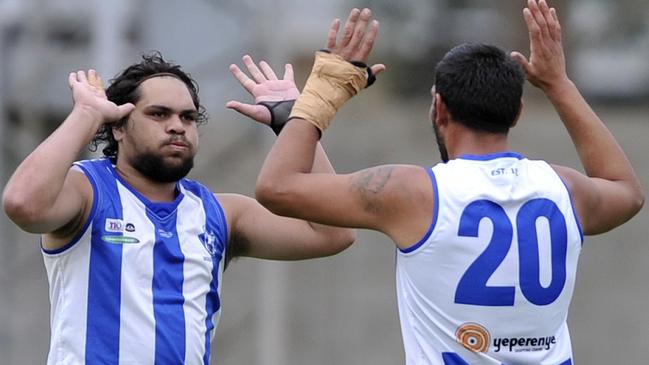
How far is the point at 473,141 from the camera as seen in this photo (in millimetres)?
4766

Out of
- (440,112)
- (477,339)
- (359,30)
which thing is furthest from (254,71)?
(477,339)

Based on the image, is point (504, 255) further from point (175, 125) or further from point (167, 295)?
point (175, 125)

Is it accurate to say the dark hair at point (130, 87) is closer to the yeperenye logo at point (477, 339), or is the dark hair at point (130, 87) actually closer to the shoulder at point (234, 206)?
the shoulder at point (234, 206)

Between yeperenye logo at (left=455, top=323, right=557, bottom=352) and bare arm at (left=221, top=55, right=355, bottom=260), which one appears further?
bare arm at (left=221, top=55, right=355, bottom=260)

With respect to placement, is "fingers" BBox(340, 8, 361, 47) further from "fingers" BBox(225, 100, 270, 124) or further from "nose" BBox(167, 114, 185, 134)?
"nose" BBox(167, 114, 185, 134)

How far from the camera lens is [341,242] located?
19.1ft

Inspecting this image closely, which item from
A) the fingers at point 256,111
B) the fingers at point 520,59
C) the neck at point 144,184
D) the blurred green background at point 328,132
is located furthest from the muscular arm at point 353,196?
the blurred green background at point 328,132

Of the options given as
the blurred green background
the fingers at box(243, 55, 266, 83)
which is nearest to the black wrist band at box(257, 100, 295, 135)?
the fingers at box(243, 55, 266, 83)

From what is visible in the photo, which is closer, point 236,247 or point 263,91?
point 263,91

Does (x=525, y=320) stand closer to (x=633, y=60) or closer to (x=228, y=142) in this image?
(x=228, y=142)

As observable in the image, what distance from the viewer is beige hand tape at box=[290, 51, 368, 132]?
4.82 metres

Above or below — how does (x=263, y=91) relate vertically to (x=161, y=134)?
above

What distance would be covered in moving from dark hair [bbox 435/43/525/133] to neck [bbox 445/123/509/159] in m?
0.02

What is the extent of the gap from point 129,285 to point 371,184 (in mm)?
1185
